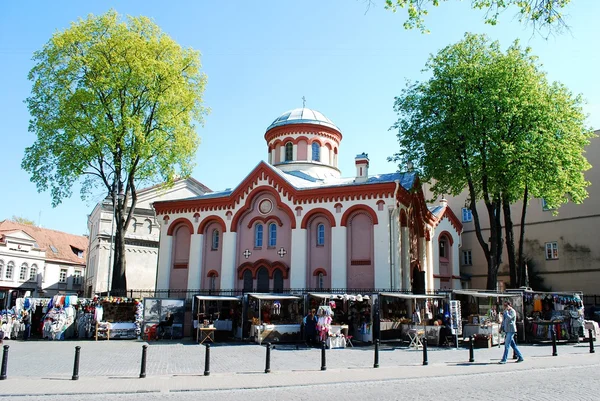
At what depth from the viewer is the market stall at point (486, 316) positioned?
21.7 metres

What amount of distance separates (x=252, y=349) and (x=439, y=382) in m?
9.61

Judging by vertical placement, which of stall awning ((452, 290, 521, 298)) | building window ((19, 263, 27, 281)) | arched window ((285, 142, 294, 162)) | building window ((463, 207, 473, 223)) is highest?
arched window ((285, 142, 294, 162))

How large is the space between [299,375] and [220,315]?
12513 millimetres

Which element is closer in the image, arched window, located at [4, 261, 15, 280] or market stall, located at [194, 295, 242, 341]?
market stall, located at [194, 295, 242, 341]

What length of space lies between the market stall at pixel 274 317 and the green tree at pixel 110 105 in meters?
8.06

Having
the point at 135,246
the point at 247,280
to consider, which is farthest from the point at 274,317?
the point at 135,246

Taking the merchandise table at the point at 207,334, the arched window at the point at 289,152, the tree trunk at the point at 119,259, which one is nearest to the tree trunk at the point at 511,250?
the arched window at the point at 289,152

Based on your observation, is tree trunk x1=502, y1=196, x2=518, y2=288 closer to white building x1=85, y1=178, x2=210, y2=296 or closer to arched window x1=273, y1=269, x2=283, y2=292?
arched window x1=273, y1=269, x2=283, y2=292

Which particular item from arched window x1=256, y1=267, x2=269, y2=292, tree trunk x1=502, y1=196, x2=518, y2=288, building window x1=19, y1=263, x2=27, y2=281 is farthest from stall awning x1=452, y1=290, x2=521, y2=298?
building window x1=19, y1=263, x2=27, y2=281

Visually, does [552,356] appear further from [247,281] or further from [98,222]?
[98,222]

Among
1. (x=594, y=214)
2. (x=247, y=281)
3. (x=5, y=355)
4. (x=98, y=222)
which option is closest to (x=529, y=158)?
(x=594, y=214)

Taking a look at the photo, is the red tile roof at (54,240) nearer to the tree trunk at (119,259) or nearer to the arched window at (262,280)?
the tree trunk at (119,259)

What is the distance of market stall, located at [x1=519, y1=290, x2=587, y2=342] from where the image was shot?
Answer: 23.1 m

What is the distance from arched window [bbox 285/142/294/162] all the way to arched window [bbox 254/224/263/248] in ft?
24.8
